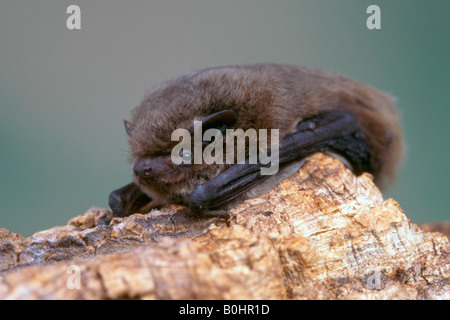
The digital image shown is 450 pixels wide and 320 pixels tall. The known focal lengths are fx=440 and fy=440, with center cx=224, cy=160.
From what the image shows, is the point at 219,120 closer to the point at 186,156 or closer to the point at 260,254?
the point at 186,156

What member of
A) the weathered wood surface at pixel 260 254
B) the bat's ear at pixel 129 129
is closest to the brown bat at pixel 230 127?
the bat's ear at pixel 129 129

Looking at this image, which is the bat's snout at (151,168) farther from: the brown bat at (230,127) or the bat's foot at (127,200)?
the bat's foot at (127,200)

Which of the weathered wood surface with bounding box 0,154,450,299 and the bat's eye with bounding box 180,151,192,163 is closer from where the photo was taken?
the weathered wood surface with bounding box 0,154,450,299

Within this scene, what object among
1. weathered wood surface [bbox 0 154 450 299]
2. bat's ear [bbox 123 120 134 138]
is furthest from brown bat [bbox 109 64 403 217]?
weathered wood surface [bbox 0 154 450 299]

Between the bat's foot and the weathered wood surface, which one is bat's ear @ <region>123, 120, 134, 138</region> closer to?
the bat's foot

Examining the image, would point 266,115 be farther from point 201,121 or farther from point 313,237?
point 313,237
